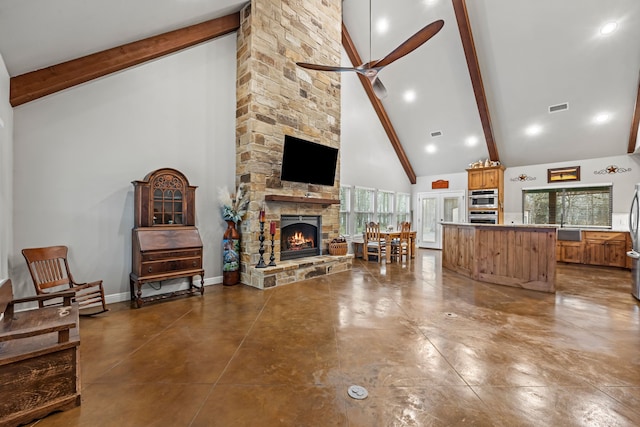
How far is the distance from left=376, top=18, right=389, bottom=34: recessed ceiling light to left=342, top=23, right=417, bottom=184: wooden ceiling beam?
0.90 meters

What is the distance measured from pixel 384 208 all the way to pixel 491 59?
4.85m

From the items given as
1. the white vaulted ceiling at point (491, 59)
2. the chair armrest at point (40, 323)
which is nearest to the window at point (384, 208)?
the white vaulted ceiling at point (491, 59)

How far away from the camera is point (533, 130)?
7477 mm

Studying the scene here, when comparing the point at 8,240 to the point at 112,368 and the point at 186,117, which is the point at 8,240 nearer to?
the point at 112,368

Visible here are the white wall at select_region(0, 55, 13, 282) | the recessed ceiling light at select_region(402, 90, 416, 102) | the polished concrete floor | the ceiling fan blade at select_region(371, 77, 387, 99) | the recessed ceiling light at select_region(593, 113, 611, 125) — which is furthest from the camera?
the recessed ceiling light at select_region(402, 90, 416, 102)

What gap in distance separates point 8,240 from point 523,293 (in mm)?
6797

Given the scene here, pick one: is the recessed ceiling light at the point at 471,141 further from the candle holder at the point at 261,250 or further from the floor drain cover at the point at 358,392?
the floor drain cover at the point at 358,392

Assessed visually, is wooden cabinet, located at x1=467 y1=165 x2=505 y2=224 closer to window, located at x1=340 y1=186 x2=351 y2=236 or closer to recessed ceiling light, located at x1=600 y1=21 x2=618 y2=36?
recessed ceiling light, located at x1=600 y1=21 x2=618 y2=36

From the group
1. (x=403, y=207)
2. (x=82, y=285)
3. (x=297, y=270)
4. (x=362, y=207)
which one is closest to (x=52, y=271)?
(x=82, y=285)

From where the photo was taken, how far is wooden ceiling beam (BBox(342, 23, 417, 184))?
7688 mm

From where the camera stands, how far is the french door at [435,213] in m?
9.68

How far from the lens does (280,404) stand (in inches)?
69.1

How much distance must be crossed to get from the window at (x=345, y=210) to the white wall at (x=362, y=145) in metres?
0.26

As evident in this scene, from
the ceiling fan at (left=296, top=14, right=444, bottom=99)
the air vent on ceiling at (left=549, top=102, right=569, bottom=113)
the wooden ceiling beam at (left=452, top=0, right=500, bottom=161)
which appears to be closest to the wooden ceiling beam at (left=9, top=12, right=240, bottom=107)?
the ceiling fan at (left=296, top=14, right=444, bottom=99)
